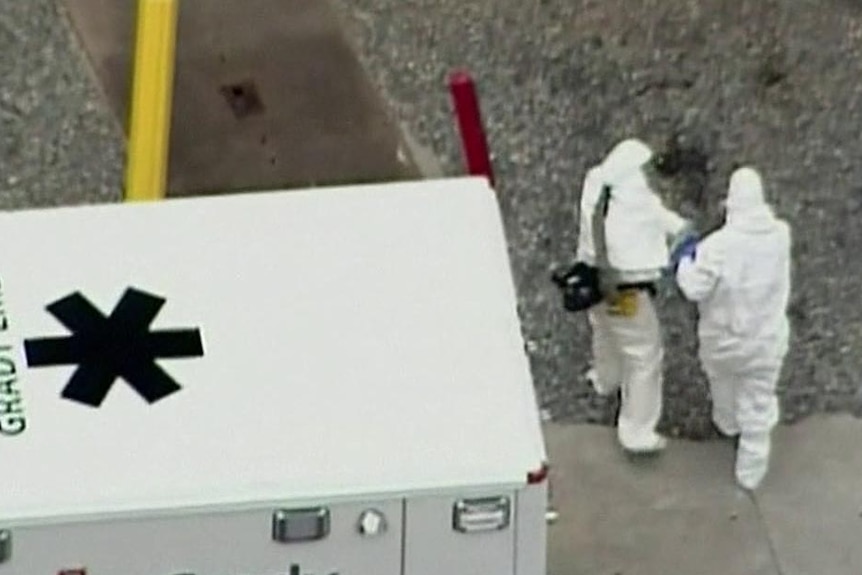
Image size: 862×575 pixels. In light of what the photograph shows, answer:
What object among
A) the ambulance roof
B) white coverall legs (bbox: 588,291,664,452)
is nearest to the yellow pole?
the ambulance roof

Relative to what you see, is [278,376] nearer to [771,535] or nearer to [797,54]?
[771,535]

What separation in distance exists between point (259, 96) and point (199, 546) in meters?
2.89

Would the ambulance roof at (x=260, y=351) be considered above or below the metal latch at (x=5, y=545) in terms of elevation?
above

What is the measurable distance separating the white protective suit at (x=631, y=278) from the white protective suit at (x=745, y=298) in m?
0.13

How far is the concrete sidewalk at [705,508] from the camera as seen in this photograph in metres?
6.95

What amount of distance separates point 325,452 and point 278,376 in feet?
0.92

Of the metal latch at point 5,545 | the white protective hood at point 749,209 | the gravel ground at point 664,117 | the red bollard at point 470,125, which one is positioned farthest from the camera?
the gravel ground at point 664,117

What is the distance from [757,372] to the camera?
689 centimetres

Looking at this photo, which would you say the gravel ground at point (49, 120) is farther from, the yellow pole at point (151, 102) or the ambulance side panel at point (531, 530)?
the ambulance side panel at point (531, 530)

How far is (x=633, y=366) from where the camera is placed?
703cm

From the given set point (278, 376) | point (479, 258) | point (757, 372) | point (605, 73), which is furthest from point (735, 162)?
point (278, 376)

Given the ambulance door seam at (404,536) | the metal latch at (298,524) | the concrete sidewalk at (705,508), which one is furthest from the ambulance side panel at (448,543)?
the concrete sidewalk at (705,508)

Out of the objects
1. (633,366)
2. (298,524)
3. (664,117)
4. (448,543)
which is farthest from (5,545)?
(664,117)

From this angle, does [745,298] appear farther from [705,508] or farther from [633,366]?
[705,508]
